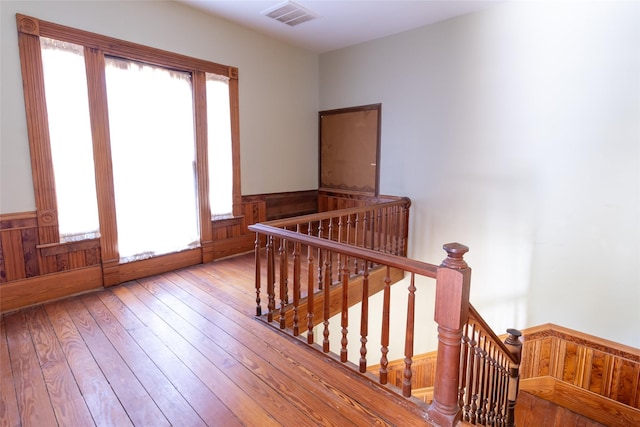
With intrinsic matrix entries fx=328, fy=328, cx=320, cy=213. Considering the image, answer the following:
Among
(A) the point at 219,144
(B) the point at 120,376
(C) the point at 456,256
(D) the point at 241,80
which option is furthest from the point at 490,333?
(D) the point at 241,80

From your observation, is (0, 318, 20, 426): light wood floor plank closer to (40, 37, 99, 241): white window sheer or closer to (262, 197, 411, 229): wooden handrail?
(40, 37, 99, 241): white window sheer

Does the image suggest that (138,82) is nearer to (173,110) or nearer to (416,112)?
(173,110)

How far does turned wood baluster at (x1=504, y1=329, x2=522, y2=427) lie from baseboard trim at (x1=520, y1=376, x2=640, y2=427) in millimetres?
1122

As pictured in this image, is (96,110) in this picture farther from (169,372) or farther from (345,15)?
(345,15)

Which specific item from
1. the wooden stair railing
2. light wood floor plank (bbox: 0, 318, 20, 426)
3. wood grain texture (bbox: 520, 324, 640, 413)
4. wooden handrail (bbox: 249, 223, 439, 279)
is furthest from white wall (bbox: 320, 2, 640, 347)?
light wood floor plank (bbox: 0, 318, 20, 426)

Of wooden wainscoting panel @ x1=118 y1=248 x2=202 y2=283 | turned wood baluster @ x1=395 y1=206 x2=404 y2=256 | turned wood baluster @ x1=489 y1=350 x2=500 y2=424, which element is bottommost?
turned wood baluster @ x1=489 y1=350 x2=500 y2=424

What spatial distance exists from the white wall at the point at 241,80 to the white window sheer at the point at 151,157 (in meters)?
0.38

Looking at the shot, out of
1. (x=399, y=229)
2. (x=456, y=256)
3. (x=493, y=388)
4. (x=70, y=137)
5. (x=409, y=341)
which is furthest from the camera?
(x=399, y=229)

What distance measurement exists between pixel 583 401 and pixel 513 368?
1389 mm

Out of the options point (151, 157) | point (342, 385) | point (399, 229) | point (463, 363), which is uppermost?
point (151, 157)

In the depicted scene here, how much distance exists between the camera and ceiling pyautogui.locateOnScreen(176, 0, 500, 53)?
329 centimetres

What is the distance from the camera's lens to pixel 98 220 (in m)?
3.07

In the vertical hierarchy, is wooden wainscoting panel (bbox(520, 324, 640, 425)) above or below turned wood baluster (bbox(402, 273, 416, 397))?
below

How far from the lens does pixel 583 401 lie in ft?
10.2
